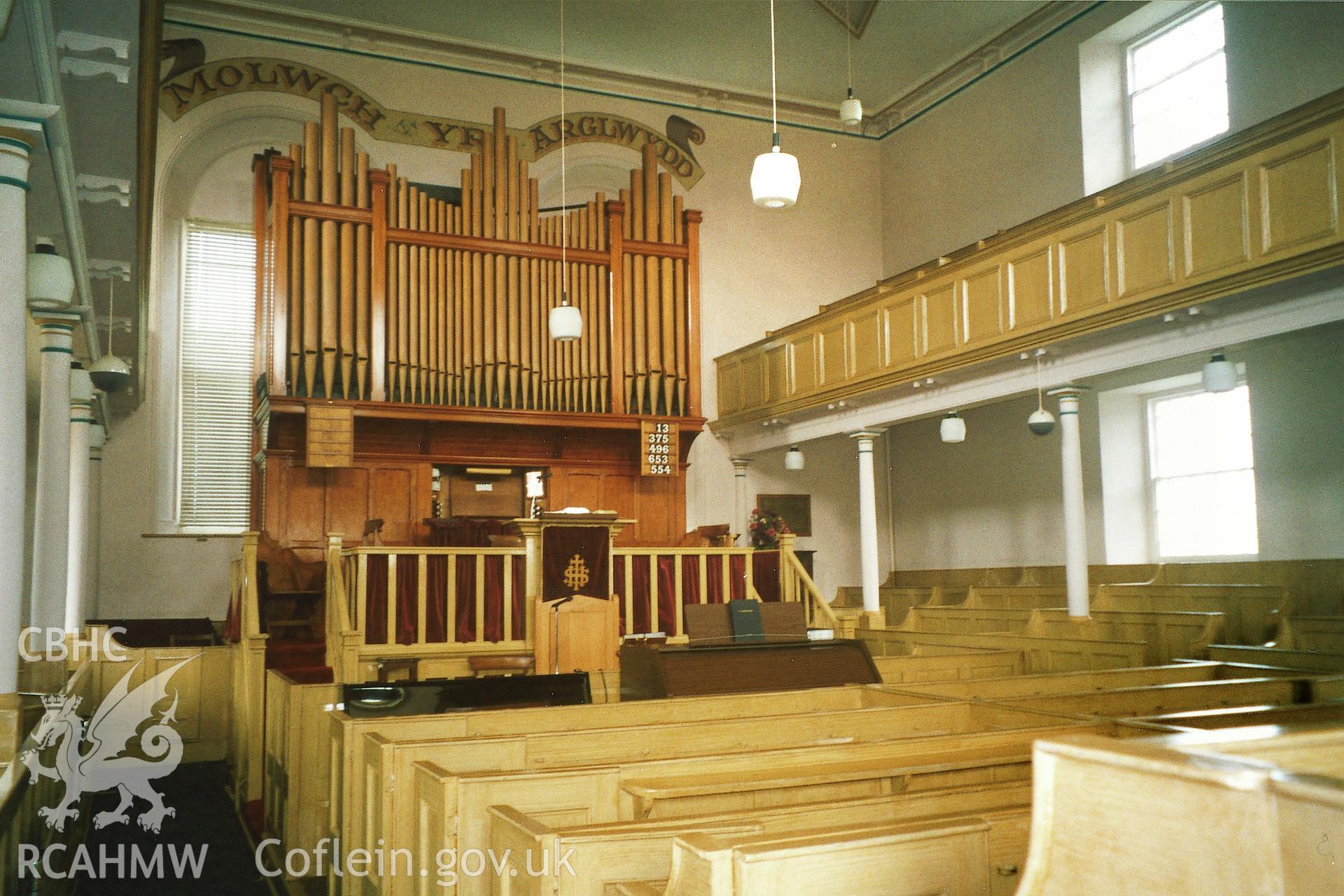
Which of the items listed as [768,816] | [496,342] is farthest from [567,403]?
[768,816]

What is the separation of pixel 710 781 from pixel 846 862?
1.54 metres

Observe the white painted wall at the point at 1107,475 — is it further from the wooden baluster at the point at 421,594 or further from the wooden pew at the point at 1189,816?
the wooden pew at the point at 1189,816

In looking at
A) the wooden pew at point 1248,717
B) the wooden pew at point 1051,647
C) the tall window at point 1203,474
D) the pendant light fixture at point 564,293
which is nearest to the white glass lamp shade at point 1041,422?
the wooden pew at point 1051,647

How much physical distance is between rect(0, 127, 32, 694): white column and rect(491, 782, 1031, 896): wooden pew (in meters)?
2.53

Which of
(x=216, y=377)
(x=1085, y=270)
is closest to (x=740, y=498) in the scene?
(x=1085, y=270)

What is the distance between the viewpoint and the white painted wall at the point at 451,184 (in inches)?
462

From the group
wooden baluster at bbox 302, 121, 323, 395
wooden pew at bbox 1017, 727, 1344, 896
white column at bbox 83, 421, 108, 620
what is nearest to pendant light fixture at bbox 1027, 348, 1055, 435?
wooden baluster at bbox 302, 121, 323, 395

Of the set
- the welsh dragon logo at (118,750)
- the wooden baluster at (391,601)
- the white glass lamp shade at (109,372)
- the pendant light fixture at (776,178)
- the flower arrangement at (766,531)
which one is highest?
the pendant light fixture at (776,178)

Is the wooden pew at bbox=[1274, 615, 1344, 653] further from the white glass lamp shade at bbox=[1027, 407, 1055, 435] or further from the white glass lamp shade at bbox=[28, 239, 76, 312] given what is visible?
the white glass lamp shade at bbox=[28, 239, 76, 312]

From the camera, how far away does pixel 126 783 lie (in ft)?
26.9

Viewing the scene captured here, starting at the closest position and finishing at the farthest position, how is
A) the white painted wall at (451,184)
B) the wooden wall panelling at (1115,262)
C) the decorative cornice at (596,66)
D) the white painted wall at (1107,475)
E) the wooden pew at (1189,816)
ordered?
the wooden pew at (1189,816)
the wooden wall panelling at (1115,262)
the white painted wall at (1107,475)
the white painted wall at (451,184)
the decorative cornice at (596,66)

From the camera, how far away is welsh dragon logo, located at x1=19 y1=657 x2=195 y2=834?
550 centimetres

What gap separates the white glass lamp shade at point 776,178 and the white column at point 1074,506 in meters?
4.77

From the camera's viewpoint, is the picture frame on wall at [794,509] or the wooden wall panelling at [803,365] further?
the picture frame on wall at [794,509]
